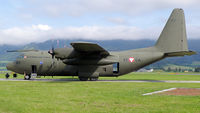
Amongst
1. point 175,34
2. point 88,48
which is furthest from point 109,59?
point 175,34

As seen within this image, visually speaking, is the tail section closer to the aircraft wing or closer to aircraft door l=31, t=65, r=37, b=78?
the aircraft wing

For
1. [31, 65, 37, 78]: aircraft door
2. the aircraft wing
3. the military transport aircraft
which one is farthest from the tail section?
[31, 65, 37, 78]: aircraft door

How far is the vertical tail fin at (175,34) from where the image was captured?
28.2 meters

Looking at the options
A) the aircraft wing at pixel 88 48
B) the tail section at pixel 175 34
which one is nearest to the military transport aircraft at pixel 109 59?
the tail section at pixel 175 34

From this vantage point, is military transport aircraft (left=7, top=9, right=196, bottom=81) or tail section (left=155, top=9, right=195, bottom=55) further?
tail section (left=155, top=9, right=195, bottom=55)

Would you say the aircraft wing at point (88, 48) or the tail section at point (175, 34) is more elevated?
the tail section at point (175, 34)

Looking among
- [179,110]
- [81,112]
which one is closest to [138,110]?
[179,110]

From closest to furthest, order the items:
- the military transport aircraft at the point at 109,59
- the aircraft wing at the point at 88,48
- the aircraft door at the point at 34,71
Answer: the aircraft wing at the point at 88,48 → the military transport aircraft at the point at 109,59 → the aircraft door at the point at 34,71

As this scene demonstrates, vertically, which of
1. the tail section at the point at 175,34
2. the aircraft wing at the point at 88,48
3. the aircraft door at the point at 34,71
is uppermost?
the tail section at the point at 175,34

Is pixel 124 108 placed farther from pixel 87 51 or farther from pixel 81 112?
pixel 87 51

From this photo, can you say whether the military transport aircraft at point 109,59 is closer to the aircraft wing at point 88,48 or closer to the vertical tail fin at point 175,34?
the vertical tail fin at point 175,34

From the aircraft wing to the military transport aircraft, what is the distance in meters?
0.13

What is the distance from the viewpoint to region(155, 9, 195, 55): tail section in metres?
28.2

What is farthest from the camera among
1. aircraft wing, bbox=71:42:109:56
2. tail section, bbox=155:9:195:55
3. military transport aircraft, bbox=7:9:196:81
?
tail section, bbox=155:9:195:55
